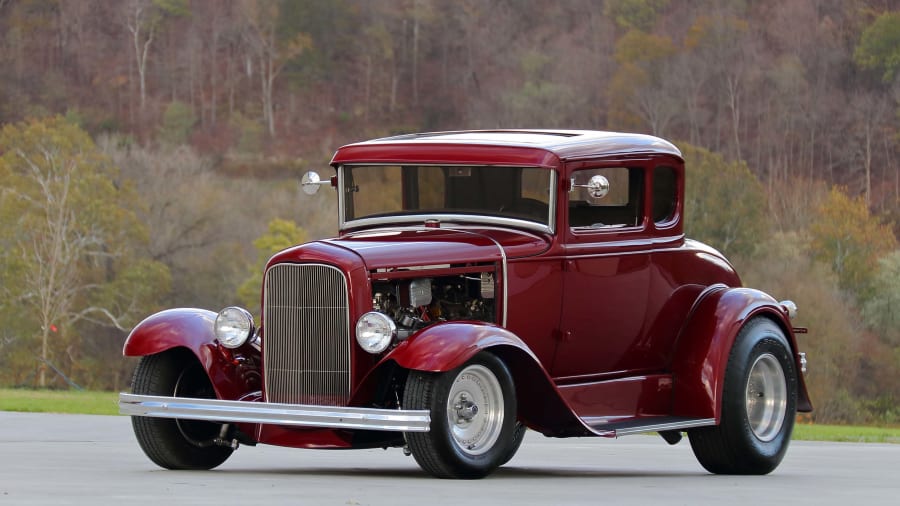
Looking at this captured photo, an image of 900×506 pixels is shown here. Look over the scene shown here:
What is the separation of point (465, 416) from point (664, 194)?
124 inches

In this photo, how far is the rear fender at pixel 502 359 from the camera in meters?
9.58

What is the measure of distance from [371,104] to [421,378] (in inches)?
4747

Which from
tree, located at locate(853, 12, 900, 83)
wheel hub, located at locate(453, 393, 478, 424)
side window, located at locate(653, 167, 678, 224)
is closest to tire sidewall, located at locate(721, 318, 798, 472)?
side window, located at locate(653, 167, 678, 224)

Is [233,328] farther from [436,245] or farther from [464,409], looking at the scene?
[464,409]

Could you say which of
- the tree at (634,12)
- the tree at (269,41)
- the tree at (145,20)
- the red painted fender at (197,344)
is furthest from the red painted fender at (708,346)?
the tree at (145,20)

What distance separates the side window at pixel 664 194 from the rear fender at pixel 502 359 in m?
2.11

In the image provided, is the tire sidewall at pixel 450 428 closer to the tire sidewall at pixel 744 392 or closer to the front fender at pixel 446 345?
the front fender at pixel 446 345

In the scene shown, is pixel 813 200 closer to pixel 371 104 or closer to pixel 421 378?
pixel 371 104

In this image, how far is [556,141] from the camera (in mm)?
11453

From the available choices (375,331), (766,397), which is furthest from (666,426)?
(375,331)

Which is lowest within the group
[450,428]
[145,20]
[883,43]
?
[450,428]

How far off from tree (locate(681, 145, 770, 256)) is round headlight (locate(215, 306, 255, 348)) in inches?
2372

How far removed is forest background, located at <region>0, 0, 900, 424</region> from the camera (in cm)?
6731

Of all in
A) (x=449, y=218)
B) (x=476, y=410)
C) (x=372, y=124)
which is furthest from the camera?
(x=372, y=124)
